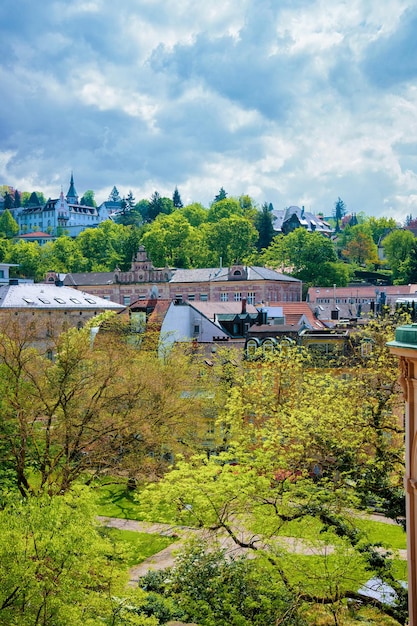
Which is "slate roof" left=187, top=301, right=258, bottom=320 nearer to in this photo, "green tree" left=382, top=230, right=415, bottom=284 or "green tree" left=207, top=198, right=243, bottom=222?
"green tree" left=382, top=230, right=415, bottom=284

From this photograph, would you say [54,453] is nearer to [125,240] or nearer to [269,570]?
[269,570]

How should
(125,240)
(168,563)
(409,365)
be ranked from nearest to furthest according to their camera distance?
1. (409,365)
2. (168,563)
3. (125,240)

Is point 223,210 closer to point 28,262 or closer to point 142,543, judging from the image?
point 28,262

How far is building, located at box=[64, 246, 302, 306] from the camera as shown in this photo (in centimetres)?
9356

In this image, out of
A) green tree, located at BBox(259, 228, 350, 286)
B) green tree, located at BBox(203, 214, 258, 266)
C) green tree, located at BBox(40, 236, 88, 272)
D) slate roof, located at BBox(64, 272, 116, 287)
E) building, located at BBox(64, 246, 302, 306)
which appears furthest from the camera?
green tree, located at BBox(40, 236, 88, 272)

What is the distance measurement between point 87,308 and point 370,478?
5399 cm

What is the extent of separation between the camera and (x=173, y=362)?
131 ft

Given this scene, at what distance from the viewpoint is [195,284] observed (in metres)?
98.1

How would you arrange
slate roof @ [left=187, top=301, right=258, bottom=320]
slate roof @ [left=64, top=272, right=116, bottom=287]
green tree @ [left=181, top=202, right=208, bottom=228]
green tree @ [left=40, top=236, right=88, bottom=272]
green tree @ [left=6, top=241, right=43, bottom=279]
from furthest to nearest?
green tree @ [left=181, top=202, right=208, bottom=228] → green tree @ [left=40, top=236, right=88, bottom=272] → green tree @ [left=6, top=241, right=43, bottom=279] → slate roof @ [left=64, top=272, right=116, bottom=287] → slate roof @ [left=187, top=301, right=258, bottom=320]

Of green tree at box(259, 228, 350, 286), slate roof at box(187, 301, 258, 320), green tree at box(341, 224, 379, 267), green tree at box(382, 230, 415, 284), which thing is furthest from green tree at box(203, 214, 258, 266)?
slate roof at box(187, 301, 258, 320)

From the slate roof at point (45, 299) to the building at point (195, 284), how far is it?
14.5 meters

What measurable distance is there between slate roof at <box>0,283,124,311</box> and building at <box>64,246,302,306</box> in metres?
14.5

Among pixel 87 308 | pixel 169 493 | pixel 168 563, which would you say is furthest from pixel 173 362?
pixel 87 308

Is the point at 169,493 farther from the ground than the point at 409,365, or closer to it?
closer to it
